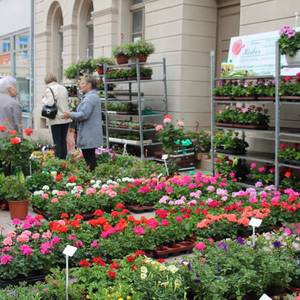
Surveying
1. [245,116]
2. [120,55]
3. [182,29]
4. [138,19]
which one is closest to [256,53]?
[245,116]

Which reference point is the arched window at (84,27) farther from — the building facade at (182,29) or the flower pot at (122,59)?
the flower pot at (122,59)

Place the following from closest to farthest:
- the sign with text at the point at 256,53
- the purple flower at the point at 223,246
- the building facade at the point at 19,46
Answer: the purple flower at the point at 223,246
the sign with text at the point at 256,53
the building facade at the point at 19,46

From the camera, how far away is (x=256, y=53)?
8688 millimetres

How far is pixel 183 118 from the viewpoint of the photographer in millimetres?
11820

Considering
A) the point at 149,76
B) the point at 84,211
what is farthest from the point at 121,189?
the point at 149,76

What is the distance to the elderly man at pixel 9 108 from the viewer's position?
29.8 ft

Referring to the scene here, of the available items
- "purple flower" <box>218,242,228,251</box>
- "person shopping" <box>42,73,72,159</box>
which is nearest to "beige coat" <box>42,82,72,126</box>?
"person shopping" <box>42,73,72,159</box>

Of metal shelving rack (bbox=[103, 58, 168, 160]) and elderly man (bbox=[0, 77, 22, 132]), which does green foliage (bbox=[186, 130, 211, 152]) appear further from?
elderly man (bbox=[0, 77, 22, 132])

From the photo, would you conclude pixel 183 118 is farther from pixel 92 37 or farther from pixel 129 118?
pixel 92 37

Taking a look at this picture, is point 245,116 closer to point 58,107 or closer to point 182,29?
point 58,107

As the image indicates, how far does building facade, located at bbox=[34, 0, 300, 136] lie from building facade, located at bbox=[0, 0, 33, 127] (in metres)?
4.93

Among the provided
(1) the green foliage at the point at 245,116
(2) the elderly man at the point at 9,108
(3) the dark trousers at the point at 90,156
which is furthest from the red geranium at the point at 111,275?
(2) the elderly man at the point at 9,108

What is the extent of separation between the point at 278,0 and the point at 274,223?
4.31m

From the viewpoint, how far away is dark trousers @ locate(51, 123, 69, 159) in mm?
10242
